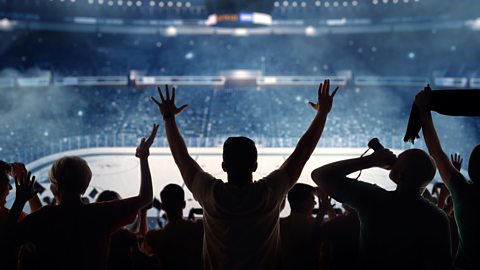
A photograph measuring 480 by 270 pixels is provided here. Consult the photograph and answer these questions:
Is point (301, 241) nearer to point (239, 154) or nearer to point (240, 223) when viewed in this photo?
point (240, 223)

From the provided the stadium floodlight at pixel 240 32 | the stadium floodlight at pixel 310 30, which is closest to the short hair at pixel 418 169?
the stadium floodlight at pixel 310 30

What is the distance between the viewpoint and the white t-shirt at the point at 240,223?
1496 mm

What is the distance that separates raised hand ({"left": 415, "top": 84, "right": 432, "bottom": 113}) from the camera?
174 cm

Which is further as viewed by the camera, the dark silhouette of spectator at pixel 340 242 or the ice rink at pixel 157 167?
the ice rink at pixel 157 167

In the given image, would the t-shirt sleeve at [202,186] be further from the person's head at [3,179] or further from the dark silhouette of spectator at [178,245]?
the person's head at [3,179]

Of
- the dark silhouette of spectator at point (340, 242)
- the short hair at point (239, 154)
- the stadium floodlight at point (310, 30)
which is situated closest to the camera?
the short hair at point (239, 154)

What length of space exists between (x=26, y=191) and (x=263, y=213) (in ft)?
2.70

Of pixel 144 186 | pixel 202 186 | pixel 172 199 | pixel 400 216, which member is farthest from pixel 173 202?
pixel 400 216

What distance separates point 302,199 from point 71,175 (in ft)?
3.01

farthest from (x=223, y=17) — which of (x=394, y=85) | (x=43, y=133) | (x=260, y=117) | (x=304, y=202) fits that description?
(x=304, y=202)

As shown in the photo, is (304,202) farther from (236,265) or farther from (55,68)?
(55,68)

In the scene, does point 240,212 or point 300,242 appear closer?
point 240,212

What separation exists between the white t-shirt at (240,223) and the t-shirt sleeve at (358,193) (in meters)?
0.23

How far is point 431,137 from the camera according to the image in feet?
6.02
